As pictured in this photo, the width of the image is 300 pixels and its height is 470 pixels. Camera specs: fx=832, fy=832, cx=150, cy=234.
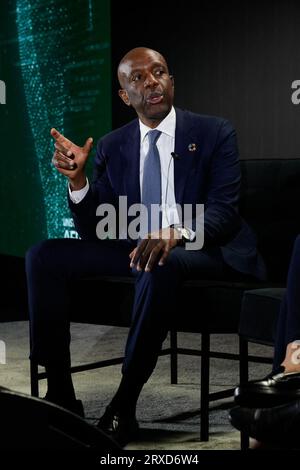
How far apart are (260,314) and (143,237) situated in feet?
2.05

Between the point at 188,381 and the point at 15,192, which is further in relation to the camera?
the point at 15,192

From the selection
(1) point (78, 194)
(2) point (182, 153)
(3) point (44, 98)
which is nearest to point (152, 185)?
(2) point (182, 153)

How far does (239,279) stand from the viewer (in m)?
2.72

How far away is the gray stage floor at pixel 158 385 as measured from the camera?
2.58 m

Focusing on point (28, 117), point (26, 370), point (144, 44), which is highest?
point (144, 44)

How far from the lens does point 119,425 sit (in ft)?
7.98

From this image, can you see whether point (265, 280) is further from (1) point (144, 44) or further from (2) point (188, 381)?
(1) point (144, 44)

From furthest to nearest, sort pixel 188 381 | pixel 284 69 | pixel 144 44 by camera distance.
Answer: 1. pixel 144 44
2. pixel 284 69
3. pixel 188 381

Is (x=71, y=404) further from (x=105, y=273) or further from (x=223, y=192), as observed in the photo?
(x=223, y=192)

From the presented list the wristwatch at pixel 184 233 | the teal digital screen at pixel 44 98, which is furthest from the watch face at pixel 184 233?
the teal digital screen at pixel 44 98

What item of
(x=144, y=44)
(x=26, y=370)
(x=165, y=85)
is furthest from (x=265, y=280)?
(x=144, y=44)

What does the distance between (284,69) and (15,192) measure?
210 centimetres

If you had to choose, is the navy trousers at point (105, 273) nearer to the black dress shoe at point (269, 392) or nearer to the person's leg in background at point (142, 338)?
the person's leg in background at point (142, 338)

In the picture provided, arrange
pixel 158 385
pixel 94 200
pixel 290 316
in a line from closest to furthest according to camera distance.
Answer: pixel 290 316 → pixel 94 200 → pixel 158 385
